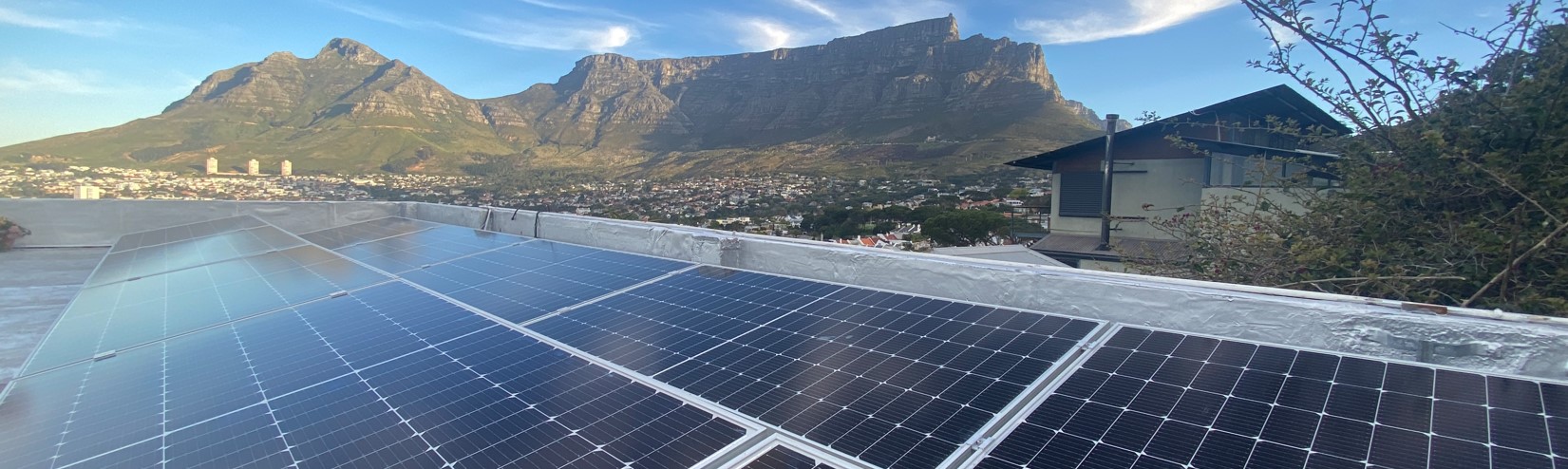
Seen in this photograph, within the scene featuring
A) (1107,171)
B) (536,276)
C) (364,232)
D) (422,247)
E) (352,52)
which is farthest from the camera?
(352,52)

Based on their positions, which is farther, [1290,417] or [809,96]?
[809,96]

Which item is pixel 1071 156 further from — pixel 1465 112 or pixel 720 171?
pixel 720 171

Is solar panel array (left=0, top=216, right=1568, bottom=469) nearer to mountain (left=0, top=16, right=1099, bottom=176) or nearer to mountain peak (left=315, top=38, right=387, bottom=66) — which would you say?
mountain (left=0, top=16, right=1099, bottom=176)

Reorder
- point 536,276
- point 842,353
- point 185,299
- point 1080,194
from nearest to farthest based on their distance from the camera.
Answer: point 842,353
point 536,276
point 185,299
point 1080,194

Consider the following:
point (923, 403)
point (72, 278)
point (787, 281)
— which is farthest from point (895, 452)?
point (72, 278)

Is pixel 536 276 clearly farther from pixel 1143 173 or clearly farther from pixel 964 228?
pixel 964 228

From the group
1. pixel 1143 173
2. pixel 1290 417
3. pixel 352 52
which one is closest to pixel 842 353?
pixel 1290 417

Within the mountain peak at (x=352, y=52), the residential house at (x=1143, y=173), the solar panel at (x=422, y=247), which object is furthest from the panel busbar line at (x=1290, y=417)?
the mountain peak at (x=352, y=52)
